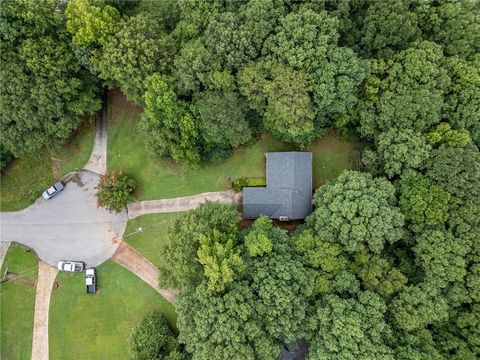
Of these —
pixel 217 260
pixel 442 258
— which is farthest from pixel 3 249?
pixel 442 258

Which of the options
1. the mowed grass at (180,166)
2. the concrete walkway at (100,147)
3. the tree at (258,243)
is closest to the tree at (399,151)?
the mowed grass at (180,166)

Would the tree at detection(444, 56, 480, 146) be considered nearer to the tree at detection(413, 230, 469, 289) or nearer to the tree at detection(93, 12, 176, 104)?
the tree at detection(413, 230, 469, 289)

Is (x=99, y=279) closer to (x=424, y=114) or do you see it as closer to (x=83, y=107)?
(x=83, y=107)

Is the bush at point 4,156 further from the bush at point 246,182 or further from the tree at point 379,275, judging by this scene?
the tree at point 379,275

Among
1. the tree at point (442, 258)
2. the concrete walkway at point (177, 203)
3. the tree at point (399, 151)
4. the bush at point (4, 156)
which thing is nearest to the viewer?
the tree at point (442, 258)

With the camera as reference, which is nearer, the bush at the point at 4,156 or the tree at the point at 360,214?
the tree at the point at 360,214

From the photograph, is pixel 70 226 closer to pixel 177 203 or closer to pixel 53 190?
pixel 53 190

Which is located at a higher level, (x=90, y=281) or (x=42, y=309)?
(x=90, y=281)
